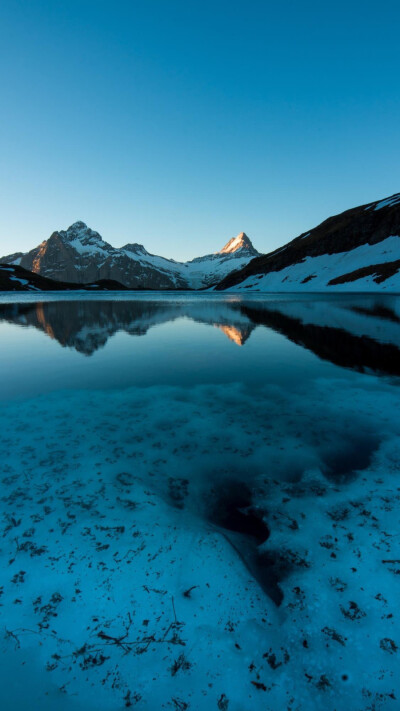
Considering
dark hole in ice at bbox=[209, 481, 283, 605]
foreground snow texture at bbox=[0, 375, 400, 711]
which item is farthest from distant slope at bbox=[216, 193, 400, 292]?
dark hole in ice at bbox=[209, 481, 283, 605]

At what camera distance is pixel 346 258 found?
10469cm

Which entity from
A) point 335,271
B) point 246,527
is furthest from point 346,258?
point 246,527

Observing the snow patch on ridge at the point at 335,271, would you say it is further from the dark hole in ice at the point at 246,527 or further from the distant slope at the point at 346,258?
the dark hole in ice at the point at 246,527

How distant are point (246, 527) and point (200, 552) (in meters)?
0.96

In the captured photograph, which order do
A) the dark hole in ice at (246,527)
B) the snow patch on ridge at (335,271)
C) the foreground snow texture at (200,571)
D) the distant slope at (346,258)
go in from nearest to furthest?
the foreground snow texture at (200,571) < the dark hole in ice at (246,527) < the snow patch on ridge at (335,271) < the distant slope at (346,258)

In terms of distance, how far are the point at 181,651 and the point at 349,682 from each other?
1680 millimetres

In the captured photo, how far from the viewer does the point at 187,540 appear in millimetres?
4723

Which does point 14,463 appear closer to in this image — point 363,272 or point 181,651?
point 181,651

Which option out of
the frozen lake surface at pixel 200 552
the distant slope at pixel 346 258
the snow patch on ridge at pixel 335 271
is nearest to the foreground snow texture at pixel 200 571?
the frozen lake surface at pixel 200 552

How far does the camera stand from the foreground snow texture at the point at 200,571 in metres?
3.06

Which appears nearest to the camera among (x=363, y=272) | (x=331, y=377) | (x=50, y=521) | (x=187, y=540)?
(x=187, y=540)

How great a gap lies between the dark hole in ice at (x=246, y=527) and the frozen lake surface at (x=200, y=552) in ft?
0.09

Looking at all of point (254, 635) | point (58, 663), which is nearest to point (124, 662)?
point (58, 663)

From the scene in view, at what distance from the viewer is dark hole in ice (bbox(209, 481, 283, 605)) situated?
4.19 m
